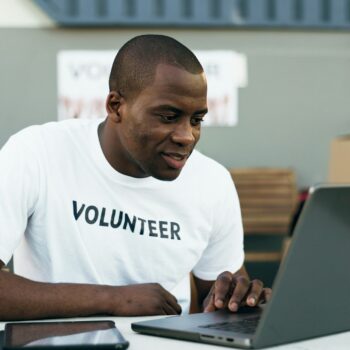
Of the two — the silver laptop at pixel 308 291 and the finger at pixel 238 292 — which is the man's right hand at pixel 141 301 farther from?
the silver laptop at pixel 308 291

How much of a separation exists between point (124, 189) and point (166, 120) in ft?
0.75

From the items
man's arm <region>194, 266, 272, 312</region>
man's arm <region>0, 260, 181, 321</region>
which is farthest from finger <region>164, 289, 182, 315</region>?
man's arm <region>194, 266, 272, 312</region>

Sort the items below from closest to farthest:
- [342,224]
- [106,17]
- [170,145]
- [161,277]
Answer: [342,224]
[170,145]
[161,277]
[106,17]

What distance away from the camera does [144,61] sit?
2.20 m

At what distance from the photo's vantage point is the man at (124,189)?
83.6 inches

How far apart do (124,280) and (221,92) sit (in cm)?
250

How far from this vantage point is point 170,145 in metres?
2.14

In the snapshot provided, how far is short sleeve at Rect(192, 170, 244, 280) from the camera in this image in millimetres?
2391

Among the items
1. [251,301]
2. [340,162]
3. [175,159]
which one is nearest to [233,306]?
[251,301]

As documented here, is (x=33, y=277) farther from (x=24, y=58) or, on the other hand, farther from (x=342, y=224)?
(x=24, y=58)

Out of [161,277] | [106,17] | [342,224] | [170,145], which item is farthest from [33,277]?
[106,17]

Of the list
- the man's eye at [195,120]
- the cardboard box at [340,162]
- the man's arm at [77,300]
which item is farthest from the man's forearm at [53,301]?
the cardboard box at [340,162]

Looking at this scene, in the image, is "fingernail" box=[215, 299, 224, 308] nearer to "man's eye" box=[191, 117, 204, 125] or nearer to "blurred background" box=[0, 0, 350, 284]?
"man's eye" box=[191, 117, 204, 125]

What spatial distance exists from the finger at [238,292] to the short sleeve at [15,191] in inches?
21.9
